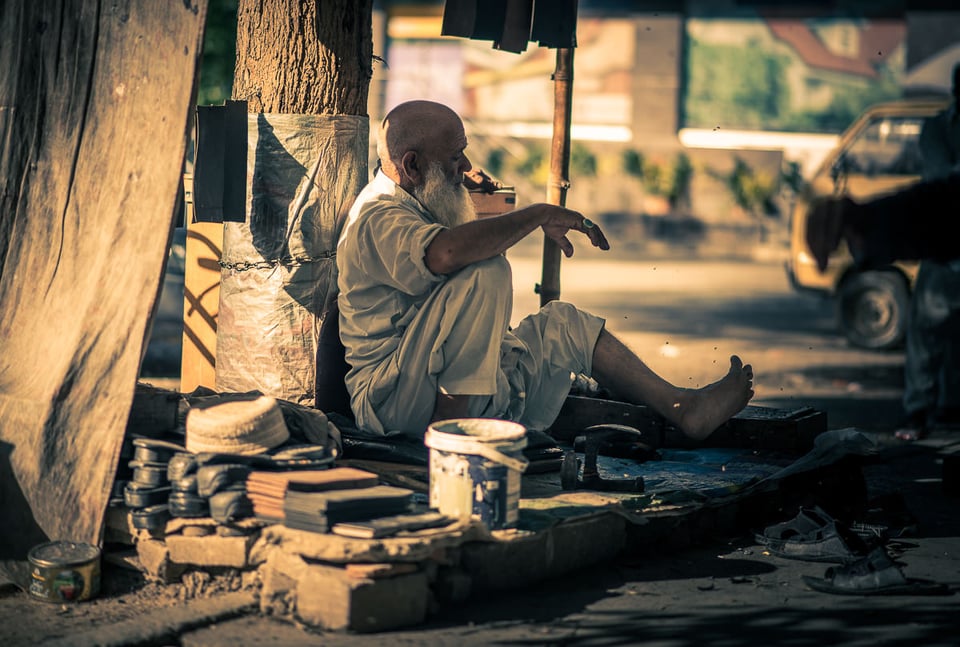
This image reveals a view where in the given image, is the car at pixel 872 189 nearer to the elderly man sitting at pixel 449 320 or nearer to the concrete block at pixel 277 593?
the elderly man sitting at pixel 449 320

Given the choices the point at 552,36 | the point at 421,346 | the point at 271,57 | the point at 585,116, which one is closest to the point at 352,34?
the point at 271,57

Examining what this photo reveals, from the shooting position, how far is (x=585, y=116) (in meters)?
Result: 25.3

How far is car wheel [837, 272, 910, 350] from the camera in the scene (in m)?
11.7

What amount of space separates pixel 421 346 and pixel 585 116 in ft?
66.3

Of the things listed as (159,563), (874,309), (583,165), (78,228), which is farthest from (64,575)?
(583,165)

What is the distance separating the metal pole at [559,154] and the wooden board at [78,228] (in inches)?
99.8

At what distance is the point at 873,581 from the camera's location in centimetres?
502

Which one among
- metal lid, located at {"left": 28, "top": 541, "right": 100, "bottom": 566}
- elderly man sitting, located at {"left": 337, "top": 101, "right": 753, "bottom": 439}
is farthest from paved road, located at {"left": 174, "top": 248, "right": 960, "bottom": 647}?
elderly man sitting, located at {"left": 337, "top": 101, "right": 753, "bottom": 439}

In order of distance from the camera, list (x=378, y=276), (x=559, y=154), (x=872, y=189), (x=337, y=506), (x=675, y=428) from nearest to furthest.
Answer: (x=337, y=506) → (x=378, y=276) → (x=675, y=428) → (x=559, y=154) → (x=872, y=189)

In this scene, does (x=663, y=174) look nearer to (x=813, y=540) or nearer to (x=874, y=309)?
(x=874, y=309)

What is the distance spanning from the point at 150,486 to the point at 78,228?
40.8 inches

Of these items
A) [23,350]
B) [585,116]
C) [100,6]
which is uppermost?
[585,116]

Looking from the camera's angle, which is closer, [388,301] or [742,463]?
[388,301]

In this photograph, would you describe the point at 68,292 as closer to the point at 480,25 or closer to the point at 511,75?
the point at 480,25
